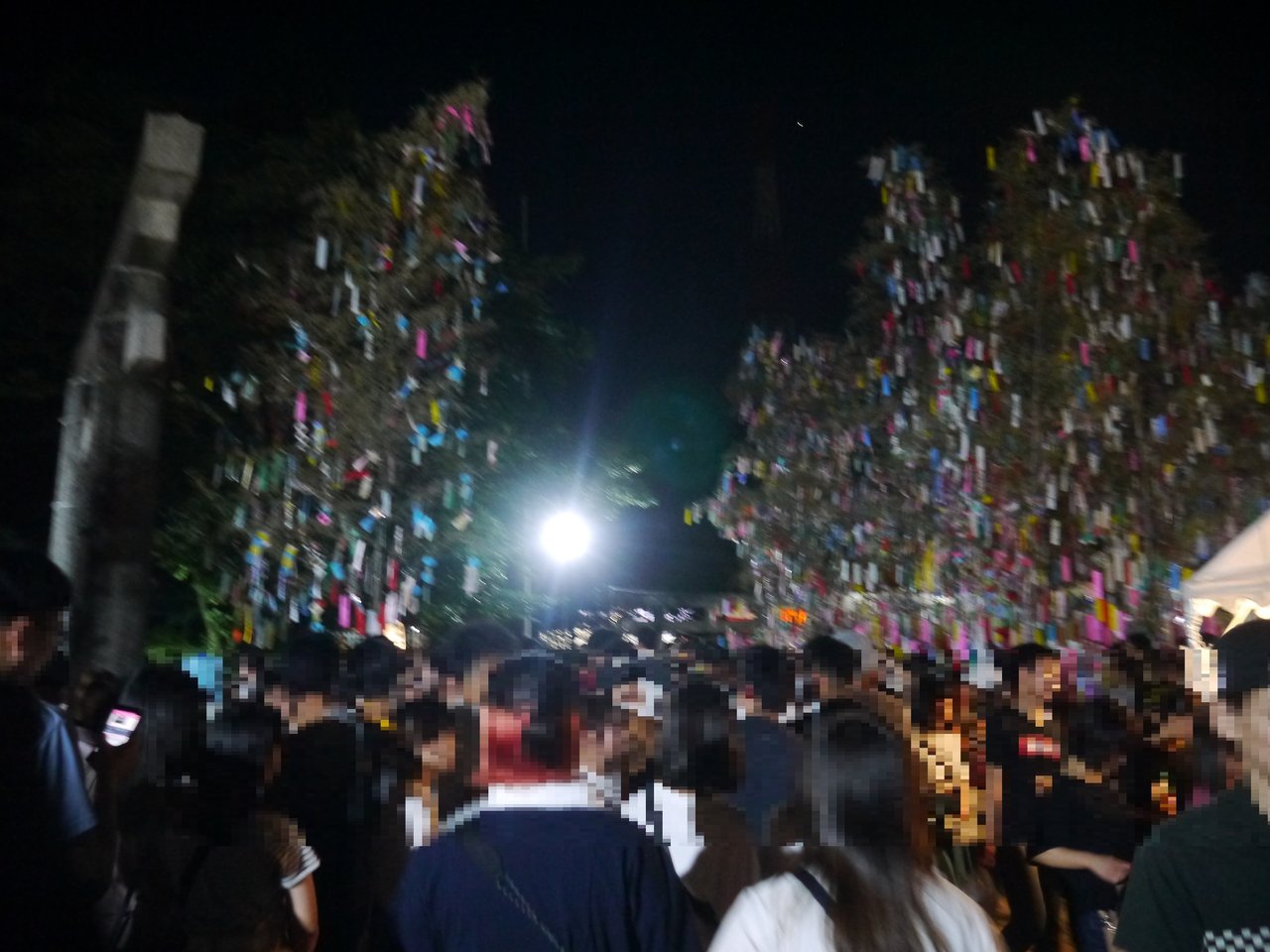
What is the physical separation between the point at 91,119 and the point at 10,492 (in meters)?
4.21

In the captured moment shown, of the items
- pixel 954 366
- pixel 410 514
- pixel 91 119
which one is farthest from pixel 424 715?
pixel 954 366

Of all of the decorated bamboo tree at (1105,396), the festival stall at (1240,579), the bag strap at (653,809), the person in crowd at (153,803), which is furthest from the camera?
the decorated bamboo tree at (1105,396)

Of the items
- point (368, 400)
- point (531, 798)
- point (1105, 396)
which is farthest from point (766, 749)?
point (1105, 396)

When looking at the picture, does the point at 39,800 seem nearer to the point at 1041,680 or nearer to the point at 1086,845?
the point at 1086,845

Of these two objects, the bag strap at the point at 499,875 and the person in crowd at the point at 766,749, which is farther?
the person in crowd at the point at 766,749

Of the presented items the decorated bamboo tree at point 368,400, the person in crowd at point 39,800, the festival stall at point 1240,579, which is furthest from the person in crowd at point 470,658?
the decorated bamboo tree at point 368,400

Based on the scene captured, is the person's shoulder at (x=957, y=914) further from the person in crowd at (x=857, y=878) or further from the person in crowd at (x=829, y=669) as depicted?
the person in crowd at (x=829, y=669)

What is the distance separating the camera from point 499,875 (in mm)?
2709

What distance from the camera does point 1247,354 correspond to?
15.0 m

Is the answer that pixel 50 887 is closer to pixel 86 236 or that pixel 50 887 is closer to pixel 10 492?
pixel 86 236

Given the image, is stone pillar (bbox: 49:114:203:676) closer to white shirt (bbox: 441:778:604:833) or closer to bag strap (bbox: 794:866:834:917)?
white shirt (bbox: 441:778:604:833)

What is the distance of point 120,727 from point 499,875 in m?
2.31

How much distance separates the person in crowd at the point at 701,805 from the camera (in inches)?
137

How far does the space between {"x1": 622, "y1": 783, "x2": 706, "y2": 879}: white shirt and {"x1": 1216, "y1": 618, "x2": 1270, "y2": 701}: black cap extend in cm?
174
